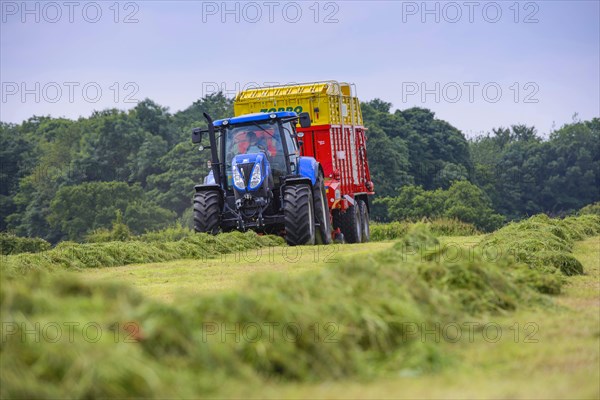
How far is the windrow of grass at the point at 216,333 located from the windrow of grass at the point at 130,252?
666cm

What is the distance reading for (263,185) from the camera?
18.2 meters

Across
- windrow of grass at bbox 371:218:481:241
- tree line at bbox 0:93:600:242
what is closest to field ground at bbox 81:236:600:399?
windrow of grass at bbox 371:218:481:241

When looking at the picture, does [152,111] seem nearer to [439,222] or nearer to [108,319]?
[439,222]

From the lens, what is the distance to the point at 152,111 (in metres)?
90.6

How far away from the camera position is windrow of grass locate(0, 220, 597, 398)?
4.76 m

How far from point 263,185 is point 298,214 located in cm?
88

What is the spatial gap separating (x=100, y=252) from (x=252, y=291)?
9261 mm

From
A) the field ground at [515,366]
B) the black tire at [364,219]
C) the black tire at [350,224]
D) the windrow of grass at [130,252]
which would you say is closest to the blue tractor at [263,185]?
the windrow of grass at [130,252]

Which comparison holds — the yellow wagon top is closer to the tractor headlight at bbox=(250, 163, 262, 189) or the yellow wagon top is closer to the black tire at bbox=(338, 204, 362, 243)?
the black tire at bbox=(338, 204, 362, 243)

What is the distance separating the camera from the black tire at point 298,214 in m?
17.9

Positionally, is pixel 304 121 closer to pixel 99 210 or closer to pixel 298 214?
pixel 298 214

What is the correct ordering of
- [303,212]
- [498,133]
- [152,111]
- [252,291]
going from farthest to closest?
[498,133] → [152,111] → [303,212] → [252,291]

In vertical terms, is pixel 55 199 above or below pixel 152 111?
below

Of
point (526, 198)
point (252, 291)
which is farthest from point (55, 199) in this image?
point (252, 291)
